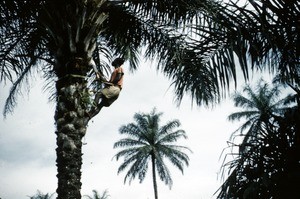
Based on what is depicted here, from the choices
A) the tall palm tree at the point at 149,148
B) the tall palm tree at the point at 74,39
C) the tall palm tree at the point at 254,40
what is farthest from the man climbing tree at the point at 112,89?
the tall palm tree at the point at 149,148

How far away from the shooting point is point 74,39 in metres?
4.29

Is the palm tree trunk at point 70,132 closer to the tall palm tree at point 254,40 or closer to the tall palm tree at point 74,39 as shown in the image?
the tall palm tree at point 74,39

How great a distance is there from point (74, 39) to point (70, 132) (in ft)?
4.03

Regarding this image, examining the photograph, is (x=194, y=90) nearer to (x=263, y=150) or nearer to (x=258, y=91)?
(x=263, y=150)

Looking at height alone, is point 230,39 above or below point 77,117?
above

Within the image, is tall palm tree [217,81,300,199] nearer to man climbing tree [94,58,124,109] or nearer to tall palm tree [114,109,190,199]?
man climbing tree [94,58,124,109]

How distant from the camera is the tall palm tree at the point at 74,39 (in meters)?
3.83

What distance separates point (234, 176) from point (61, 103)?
7.20 feet

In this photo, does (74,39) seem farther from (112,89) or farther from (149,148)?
(149,148)

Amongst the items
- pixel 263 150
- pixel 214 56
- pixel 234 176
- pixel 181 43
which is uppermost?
pixel 181 43

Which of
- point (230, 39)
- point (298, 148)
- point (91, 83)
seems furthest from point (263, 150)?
point (91, 83)

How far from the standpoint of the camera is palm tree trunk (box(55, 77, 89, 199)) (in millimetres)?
3598

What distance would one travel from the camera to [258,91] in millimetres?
23734

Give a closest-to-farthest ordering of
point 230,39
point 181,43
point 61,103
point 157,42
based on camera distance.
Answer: point 230,39
point 61,103
point 181,43
point 157,42
